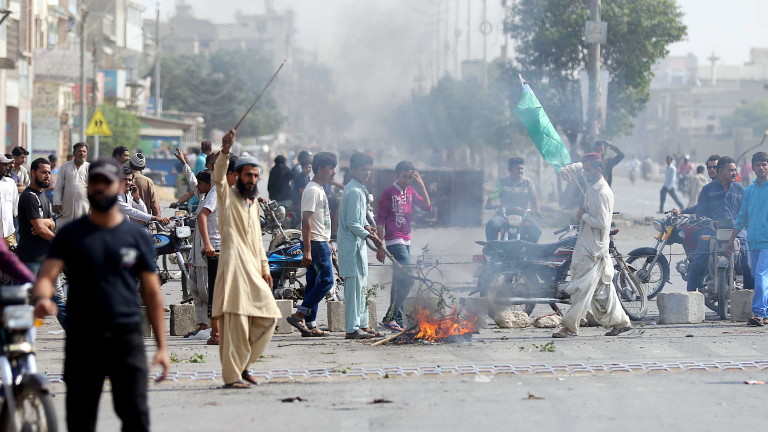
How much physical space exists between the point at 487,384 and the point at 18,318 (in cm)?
397

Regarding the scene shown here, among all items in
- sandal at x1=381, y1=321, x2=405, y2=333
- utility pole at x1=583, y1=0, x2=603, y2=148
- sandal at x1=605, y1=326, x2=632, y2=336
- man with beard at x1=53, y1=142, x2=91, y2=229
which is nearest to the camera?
sandal at x1=605, y1=326, x2=632, y2=336

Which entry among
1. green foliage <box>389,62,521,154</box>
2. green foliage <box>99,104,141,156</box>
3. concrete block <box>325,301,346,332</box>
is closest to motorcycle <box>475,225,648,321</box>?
concrete block <box>325,301,346,332</box>

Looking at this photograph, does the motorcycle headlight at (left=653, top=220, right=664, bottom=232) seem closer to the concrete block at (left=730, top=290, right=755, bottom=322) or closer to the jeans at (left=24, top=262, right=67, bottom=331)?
the concrete block at (left=730, top=290, right=755, bottom=322)

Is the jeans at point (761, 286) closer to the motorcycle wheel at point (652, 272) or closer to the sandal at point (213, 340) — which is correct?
the motorcycle wheel at point (652, 272)

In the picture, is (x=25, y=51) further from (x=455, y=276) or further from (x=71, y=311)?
(x=71, y=311)

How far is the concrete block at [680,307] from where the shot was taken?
487 inches

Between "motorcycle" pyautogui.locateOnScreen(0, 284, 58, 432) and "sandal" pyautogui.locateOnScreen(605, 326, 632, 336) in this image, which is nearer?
"motorcycle" pyautogui.locateOnScreen(0, 284, 58, 432)

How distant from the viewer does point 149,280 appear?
18.8 ft

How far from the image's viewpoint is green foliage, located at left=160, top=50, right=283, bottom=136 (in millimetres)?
97375

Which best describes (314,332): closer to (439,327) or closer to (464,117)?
(439,327)

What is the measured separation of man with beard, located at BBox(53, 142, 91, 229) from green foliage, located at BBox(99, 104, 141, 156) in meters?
39.8

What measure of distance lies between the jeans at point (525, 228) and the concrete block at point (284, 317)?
5.26m

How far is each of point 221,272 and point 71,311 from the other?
281 cm

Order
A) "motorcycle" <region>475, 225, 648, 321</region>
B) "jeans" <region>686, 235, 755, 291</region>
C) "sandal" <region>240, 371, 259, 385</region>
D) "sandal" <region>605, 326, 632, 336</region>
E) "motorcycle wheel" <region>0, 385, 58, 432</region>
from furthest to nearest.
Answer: "jeans" <region>686, 235, 755, 291</region>
"motorcycle" <region>475, 225, 648, 321</region>
"sandal" <region>605, 326, 632, 336</region>
"sandal" <region>240, 371, 259, 385</region>
"motorcycle wheel" <region>0, 385, 58, 432</region>
